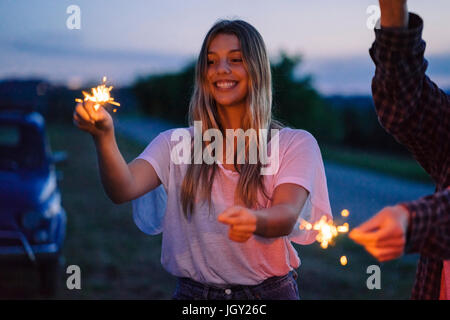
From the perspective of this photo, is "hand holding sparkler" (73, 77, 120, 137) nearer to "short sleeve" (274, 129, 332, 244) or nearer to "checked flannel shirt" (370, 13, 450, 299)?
"short sleeve" (274, 129, 332, 244)

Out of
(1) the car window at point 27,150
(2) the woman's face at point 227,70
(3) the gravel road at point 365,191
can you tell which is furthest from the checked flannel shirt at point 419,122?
(3) the gravel road at point 365,191

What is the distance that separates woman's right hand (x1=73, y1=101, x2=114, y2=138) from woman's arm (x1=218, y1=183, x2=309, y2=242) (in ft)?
2.26

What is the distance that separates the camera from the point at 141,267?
7.61 meters

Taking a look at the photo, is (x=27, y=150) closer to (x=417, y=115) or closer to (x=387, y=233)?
(x=417, y=115)

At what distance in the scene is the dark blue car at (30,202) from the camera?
5.84 m

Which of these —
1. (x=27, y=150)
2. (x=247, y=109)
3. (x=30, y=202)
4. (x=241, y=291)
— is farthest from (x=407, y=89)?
(x=27, y=150)

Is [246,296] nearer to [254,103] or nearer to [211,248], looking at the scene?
[211,248]

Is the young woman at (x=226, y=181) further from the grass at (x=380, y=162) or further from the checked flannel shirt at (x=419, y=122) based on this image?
the grass at (x=380, y=162)

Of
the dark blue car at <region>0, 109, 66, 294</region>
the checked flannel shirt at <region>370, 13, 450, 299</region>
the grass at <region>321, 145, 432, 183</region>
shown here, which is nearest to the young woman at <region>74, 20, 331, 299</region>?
the checked flannel shirt at <region>370, 13, 450, 299</region>

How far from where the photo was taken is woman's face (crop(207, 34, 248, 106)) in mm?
2541

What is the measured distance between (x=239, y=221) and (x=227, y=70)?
3.12 feet

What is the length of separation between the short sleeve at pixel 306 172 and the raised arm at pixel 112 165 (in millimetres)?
610

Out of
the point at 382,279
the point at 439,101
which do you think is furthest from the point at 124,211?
the point at 439,101

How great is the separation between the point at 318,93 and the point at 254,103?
50.9 feet
